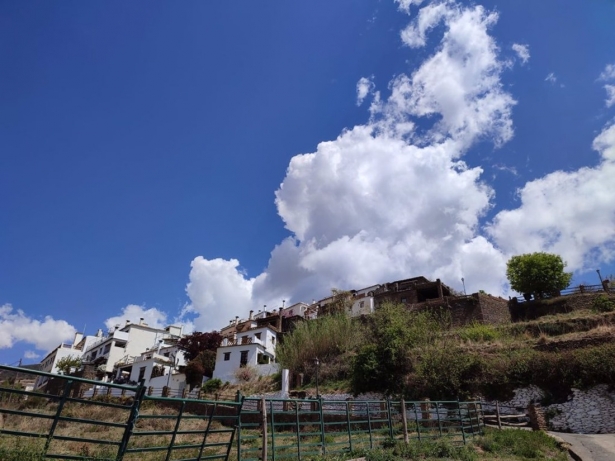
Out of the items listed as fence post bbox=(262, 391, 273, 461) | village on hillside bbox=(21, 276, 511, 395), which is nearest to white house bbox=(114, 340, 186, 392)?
village on hillside bbox=(21, 276, 511, 395)

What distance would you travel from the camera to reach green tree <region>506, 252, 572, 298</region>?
116 ft

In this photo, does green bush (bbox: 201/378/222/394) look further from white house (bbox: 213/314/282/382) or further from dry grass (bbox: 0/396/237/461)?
dry grass (bbox: 0/396/237/461)

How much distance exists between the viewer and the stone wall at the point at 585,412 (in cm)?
1739

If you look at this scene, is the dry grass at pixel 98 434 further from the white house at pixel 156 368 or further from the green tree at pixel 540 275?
the green tree at pixel 540 275

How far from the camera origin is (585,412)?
17.7 m

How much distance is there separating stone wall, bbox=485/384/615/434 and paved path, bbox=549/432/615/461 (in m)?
2.52

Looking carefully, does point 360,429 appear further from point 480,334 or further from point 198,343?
point 198,343

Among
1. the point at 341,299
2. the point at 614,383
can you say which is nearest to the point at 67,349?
the point at 341,299

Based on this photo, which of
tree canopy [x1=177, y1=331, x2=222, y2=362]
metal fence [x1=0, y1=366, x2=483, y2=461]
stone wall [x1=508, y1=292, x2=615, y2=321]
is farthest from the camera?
tree canopy [x1=177, y1=331, x2=222, y2=362]

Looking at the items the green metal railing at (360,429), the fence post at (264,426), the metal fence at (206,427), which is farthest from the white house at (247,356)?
the fence post at (264,426)

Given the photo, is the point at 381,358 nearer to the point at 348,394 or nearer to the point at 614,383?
the point at 348,394

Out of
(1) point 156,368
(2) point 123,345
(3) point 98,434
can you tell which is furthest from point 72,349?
(3) point 98,434

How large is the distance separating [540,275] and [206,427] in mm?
34040

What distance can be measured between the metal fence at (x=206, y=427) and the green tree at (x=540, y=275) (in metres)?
23.8
